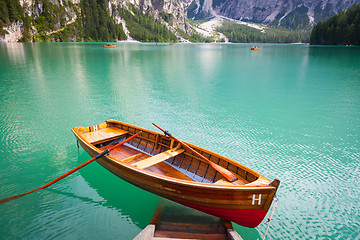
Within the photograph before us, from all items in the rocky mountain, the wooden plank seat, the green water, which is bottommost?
the green water

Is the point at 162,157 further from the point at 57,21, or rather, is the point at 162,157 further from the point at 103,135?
the point at 57,21

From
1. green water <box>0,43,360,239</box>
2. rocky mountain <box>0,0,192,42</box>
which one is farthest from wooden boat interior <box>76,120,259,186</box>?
rocky mountain <box>0,0,192,42</box>

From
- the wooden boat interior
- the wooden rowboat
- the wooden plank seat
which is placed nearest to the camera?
the wooden rowboat

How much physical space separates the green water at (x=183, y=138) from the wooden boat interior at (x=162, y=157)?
4.01 ft

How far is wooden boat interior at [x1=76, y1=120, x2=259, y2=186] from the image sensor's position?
727 cm

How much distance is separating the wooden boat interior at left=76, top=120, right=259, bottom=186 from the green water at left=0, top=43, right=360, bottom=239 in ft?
4.01

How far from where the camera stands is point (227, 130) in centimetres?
1461

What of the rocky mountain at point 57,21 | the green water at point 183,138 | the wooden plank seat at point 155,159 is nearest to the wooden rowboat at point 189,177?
the wooden plank seat at point 155,159

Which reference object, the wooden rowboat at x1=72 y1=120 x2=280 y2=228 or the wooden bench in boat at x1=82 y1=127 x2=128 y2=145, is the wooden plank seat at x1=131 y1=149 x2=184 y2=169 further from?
the wooden bench in boat at x1=82 y1=127 x2=128 y2=145

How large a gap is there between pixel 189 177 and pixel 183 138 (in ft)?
17.6

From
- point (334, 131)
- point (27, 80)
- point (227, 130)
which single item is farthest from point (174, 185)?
point (27, 80)

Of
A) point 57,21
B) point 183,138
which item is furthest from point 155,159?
point 57,21

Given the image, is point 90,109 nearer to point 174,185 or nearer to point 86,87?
point 86,87

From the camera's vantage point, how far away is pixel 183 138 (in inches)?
527
